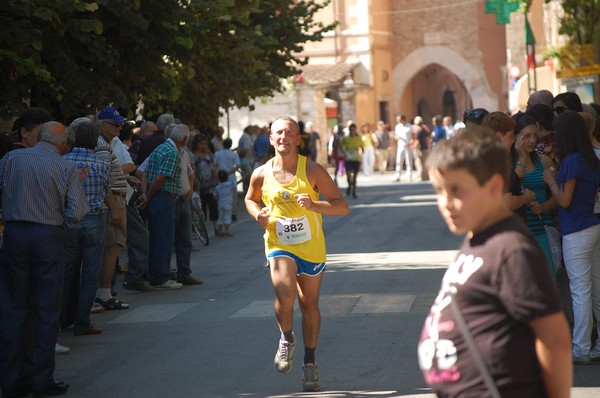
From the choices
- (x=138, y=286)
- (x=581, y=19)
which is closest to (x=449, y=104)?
(x=581, y=19)

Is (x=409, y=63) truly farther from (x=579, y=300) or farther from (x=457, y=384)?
(x=457, y=384)

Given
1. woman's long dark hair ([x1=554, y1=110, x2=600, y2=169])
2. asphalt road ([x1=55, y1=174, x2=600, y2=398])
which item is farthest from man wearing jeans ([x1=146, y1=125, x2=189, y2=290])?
woman's long dark hair ([x1=554, y1=110, x2=600, y2=169])

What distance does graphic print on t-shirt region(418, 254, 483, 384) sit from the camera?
373cm

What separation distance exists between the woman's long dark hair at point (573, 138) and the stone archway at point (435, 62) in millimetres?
51928

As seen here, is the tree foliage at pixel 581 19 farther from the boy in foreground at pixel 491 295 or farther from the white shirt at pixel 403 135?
the boy in foreground at pixel 491 295

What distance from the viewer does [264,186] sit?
8422 millimetres

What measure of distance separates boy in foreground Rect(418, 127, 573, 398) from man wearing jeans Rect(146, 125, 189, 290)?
34.5ft

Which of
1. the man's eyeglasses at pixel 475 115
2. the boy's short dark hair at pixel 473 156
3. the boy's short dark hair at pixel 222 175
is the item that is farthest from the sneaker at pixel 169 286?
the boy's short dark hair at pixel 473 156

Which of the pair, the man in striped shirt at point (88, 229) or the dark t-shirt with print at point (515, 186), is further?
the man in striped shirt at point (88, 229)

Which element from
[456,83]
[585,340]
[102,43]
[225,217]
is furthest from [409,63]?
[585,340]

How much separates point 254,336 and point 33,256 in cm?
262

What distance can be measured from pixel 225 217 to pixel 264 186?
12984 millimetres

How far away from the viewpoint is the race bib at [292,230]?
8.20 metres

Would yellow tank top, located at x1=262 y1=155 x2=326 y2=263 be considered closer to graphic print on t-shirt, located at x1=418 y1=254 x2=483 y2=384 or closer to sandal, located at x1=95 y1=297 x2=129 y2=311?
graphic print on t-shirt, located at x1=418 y1=254 x2=483 y2=384
